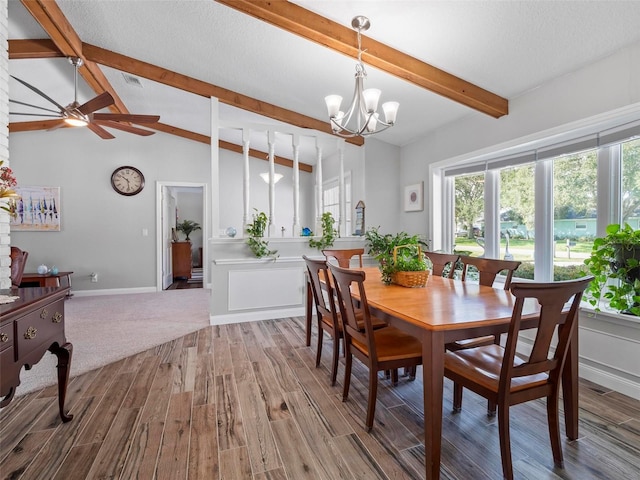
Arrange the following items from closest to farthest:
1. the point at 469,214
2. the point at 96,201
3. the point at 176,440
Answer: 1. the point at 176,440
2. the point at 469,214
3. the point at 96,201

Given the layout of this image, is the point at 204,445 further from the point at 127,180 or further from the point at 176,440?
the point at 127,180

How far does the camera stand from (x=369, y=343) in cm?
170

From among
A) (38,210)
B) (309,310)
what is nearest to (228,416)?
(309,310)

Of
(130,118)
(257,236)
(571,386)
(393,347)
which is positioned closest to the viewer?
(571,386)

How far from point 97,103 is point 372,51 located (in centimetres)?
255

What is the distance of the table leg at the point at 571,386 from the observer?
1.58 meters

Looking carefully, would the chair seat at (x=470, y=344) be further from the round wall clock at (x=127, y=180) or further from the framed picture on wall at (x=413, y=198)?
Result: the round wall clock at (x=127, y=180)

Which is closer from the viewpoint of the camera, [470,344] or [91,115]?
[470,344]

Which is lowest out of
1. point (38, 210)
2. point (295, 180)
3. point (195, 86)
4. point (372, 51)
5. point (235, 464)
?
point (235, 464)

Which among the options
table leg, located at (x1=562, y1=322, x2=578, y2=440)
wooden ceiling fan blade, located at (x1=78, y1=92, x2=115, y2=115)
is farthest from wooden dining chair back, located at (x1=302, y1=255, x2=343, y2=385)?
wooden ceiling fan blade, located at (x1=78, y1=92, x2=115, y2=115)

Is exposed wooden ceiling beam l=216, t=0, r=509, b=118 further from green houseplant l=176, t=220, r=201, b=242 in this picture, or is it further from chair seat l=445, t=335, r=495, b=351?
green houseplant l=176, t=220, r=201, b=242

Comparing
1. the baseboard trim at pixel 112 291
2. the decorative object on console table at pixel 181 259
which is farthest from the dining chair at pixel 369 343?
the decorative object on console table at pixel 181 259

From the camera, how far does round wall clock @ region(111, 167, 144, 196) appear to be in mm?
5570

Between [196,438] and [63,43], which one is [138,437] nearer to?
[196,438]
